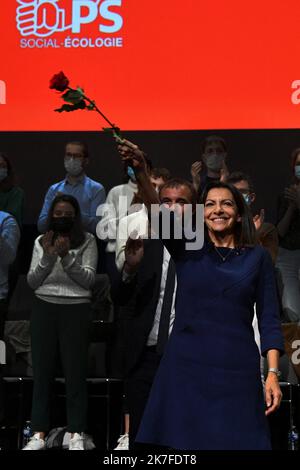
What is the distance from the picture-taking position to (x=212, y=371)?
3.08 meters

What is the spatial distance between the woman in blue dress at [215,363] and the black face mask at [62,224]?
2.35m

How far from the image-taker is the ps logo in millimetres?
6191

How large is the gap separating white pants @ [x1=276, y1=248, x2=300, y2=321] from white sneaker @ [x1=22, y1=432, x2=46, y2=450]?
1.77 m

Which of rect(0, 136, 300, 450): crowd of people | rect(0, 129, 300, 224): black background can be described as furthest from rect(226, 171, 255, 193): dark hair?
rect(0, 129, 300, 224): black background

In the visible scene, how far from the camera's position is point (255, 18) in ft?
20.1

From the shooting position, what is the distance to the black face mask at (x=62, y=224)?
18.1ft

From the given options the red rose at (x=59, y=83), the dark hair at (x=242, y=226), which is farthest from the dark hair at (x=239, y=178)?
the dark hair at (x=242, y=226)

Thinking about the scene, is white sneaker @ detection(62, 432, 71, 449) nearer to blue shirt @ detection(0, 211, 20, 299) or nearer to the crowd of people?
the crowd of people

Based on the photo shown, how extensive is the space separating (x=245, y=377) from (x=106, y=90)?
3.51 meters

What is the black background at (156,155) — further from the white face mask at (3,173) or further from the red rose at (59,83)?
the red rose at (59,83)

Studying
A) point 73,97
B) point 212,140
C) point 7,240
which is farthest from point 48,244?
point 73,97

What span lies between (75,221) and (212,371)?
8.51 feet
